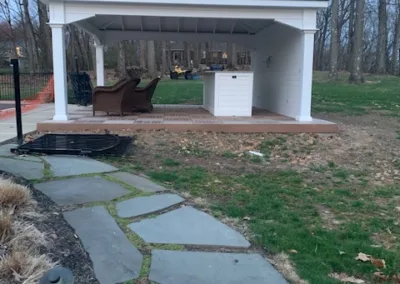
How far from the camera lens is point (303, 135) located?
23.3ft

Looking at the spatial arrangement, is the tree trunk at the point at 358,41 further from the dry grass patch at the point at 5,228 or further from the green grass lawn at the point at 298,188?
the dry grass patch at the point at 5,228

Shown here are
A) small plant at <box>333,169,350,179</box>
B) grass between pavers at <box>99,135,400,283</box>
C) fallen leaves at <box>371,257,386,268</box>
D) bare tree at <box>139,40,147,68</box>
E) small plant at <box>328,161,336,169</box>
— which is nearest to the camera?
fallen leaves at <box>371,257,386,268</box>

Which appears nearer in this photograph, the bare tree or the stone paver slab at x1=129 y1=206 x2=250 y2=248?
the stone paver slab at x1=129 y1=206 x2=250 y2=248

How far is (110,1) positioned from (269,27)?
175 inches

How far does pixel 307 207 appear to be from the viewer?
364 cm

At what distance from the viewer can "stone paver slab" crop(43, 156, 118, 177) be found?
427cm

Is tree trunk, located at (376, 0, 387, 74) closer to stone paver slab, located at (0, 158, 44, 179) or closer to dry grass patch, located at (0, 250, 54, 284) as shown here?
stone paver slab, located at (0, 158, 44, 179)

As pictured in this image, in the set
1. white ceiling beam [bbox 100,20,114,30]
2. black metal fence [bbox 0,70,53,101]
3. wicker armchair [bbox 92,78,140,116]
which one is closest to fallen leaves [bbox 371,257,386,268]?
wicker armchair [bbox 92,78,140,116]

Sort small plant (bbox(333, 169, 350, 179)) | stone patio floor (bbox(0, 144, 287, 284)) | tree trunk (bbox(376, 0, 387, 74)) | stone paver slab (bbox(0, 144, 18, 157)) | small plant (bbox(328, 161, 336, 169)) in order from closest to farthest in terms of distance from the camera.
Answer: stone patio floor (bbox(0, 144, 287, 284)), small plant (bbox(333, 169, 350, 179)), stone paver slab (bbox(0, 144, 18, 157)), small plant (bbox(328, 161, 336, 169)), tree trunk (bbox(376, 0, 387, 74))

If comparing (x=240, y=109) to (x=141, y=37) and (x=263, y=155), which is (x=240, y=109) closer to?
(x=263, y=155)

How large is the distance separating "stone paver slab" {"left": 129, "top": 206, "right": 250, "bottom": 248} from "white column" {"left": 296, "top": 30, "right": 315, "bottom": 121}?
4.99 meters

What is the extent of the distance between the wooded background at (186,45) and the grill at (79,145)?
40.6 ft

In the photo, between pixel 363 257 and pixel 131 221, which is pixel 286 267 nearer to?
pixel 363 257

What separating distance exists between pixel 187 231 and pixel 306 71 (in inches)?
218
